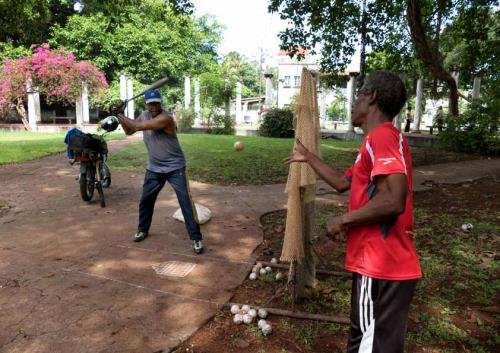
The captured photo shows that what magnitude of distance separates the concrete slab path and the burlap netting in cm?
84

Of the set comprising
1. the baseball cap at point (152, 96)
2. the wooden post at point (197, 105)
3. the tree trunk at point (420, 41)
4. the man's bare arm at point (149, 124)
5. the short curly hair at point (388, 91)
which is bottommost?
the man's bare arm at point (149, 124)

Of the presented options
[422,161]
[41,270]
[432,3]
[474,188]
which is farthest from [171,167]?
[432,3]

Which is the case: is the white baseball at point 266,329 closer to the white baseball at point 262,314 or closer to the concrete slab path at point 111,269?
the white baseball at point 262,314

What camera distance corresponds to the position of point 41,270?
433 centimetres

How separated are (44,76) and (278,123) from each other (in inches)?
492

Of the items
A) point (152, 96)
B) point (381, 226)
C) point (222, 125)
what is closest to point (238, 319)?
point (381, 226)

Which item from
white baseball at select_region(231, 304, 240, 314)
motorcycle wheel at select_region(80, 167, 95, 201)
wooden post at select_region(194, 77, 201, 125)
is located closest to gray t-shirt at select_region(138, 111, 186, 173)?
white baseball at select_region(231, 304, 240, 314)

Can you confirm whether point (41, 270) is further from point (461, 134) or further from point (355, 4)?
point (461, 134)

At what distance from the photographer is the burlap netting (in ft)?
11.3

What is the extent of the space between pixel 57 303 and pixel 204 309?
50.1 inches

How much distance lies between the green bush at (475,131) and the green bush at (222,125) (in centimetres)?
1118

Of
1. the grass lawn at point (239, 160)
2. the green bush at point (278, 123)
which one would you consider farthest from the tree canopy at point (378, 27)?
the green bush at point (278, 123)

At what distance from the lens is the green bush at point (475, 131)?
14.3 meters

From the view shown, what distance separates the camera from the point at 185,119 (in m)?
23.3
